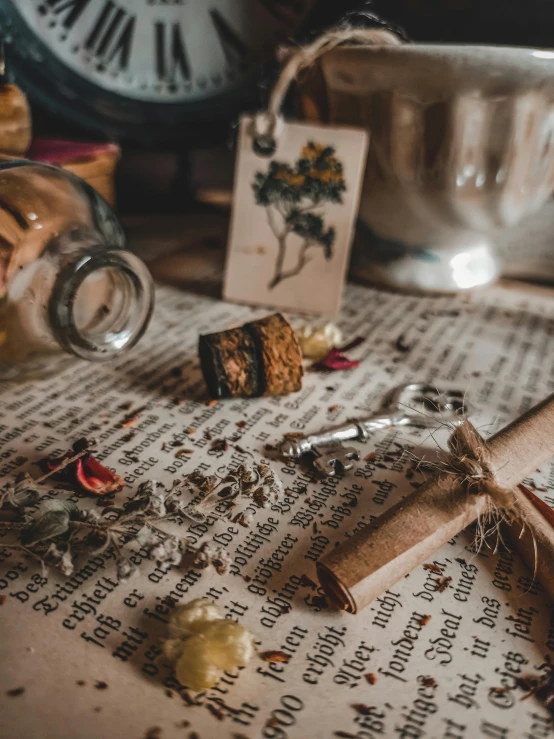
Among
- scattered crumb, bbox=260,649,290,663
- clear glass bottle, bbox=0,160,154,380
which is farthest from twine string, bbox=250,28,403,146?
scattered crumb, bbox=260,649,290,663

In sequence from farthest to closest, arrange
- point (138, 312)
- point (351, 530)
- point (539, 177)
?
point (539, 177)
point (138, 312)
point (351, 530)

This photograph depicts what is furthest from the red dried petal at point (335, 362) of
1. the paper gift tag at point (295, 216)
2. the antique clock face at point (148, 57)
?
the antique clock face at point (148, 57)

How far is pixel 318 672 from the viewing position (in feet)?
1.00

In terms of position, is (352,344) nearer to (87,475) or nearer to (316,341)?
(316,341)

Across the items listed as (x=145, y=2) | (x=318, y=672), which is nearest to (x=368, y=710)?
(x=318, y=672)

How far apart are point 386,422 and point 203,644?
0.26 m

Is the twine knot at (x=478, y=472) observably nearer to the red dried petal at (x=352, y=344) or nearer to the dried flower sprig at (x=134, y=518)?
the dried flower sprig at (x=134, y=518)

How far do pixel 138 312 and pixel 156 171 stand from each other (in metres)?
0.61

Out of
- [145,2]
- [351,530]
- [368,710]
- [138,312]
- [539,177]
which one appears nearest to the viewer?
[368,710]

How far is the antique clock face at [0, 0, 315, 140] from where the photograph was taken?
799mm

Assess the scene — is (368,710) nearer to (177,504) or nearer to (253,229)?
(177,504)

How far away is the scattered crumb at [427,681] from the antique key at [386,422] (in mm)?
164

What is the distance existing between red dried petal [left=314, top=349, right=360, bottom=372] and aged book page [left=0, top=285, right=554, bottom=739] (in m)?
0.05

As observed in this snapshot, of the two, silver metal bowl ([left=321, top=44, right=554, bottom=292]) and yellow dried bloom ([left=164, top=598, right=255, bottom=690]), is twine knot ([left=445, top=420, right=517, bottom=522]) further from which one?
silver metal bowl ([left=321, top=44, right=554, bottom=292])
